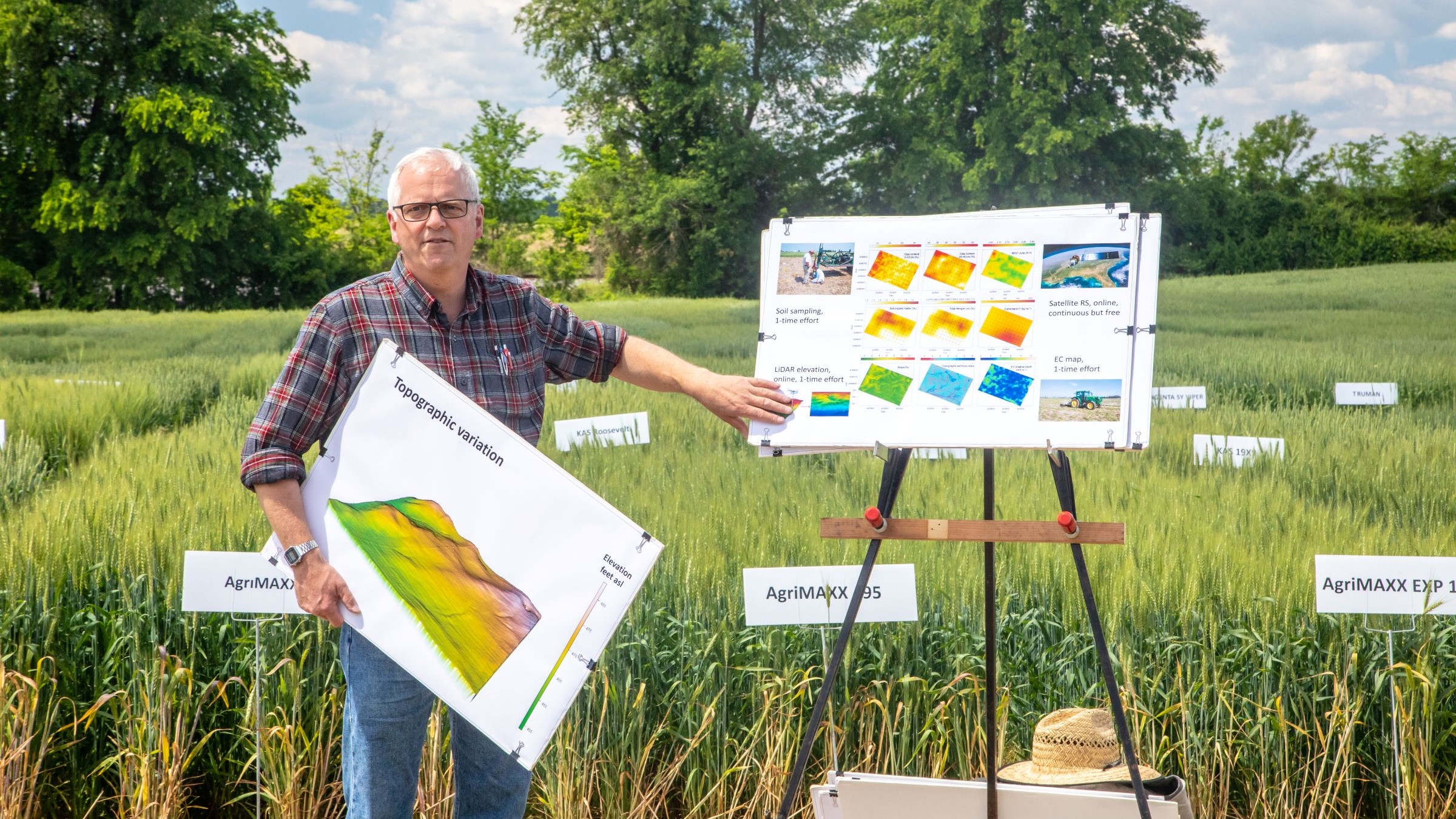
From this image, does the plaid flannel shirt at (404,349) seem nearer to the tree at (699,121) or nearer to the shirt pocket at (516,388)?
the shirt pocket at (516,388)

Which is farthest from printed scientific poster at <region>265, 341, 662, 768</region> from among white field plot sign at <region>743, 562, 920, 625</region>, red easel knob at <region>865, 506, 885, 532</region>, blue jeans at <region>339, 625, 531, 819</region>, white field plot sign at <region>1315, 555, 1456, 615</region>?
white field plot sign at <region>1315, 555, 1456, 615</region>

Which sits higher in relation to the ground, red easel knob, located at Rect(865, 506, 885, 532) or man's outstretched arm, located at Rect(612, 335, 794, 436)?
man's outstretched arm, located at Rect(612, 335, 794, 436)

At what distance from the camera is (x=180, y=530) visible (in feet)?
10.9

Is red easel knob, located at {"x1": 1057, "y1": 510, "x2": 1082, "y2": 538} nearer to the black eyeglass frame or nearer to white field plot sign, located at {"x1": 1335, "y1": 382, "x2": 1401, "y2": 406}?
the black eyeglass frame

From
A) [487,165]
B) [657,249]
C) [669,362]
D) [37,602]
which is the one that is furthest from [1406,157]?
[487,165]

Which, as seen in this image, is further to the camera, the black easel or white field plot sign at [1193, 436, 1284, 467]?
white field plot sign at [1193, 436, 1284, 467]

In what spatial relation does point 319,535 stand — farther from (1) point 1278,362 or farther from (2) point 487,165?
(2) point 487,165

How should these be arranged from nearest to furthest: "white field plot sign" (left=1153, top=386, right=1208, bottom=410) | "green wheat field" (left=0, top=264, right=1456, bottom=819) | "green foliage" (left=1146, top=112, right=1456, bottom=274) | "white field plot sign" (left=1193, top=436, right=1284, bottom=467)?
"green wheat field" (left=0, top=264, right=1456, bottom=819) < "white field plot sign" (left=1193, top=436, right=1284, bottom=467) < "white field plot sign" (left=1153, top=386, right=1208, bottom=410) < "green foliage" (left=1146, top=112, right=1456, bottom=274)

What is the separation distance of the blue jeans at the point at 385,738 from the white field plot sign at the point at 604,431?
3.57 m

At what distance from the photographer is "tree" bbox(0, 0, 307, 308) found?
21312 mm

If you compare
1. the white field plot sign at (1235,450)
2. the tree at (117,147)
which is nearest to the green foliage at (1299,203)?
the white field plot sign at (1235,450)

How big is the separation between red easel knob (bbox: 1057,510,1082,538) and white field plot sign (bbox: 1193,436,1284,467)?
3.28 metres

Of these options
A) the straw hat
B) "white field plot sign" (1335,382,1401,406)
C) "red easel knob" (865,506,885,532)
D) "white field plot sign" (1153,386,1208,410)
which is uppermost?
"white field plot sign" (1335,382,1401,406)

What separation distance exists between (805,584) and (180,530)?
2.01 meters
